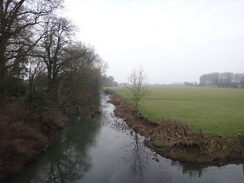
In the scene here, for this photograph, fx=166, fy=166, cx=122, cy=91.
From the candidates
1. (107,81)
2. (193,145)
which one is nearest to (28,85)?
(193,145)

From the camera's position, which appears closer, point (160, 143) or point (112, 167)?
point (112, 167)

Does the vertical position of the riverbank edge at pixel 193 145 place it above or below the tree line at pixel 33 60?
below

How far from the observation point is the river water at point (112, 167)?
362 inches

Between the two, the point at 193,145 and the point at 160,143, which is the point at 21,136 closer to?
the point at 160,143

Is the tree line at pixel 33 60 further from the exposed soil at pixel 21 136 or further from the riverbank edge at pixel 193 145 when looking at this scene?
the riverbank edge at pixel 193 145

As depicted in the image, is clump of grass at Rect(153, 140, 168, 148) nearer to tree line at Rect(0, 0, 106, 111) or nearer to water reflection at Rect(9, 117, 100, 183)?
water reflection at Rect(9, 117, 100, 183)

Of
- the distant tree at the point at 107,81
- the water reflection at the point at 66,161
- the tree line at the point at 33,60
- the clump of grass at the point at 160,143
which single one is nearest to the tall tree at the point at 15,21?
the tree line at the point at 33,60

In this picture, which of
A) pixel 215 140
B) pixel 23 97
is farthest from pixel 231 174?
pixel 23 97

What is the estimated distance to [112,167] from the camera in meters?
10.2

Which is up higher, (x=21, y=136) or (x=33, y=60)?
(x=33, y=60)

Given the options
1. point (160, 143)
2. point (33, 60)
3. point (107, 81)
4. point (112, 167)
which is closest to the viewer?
point (112, 167)

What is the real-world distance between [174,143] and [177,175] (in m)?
2.77

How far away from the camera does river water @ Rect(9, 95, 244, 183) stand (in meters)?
9.20

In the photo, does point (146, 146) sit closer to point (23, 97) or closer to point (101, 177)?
point (101, 177)
